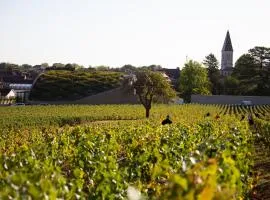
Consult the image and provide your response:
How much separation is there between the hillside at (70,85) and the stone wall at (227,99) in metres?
12.7

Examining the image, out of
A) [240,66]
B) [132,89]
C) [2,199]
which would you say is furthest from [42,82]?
[2,199]

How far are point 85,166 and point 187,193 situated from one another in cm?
769

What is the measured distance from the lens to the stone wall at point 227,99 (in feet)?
246

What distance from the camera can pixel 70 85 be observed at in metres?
80.2

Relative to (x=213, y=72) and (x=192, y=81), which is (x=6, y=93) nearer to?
(x=192, y=81)

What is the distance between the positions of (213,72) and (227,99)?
30940mm

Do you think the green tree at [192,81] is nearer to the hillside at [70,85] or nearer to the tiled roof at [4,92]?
the hillside at [70,85]

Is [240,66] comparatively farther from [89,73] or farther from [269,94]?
[89,73]

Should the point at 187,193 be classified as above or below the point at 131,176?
above

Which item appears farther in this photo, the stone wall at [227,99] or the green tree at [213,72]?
the green tree at [213,72]

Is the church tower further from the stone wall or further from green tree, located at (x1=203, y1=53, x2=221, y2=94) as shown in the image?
the stone wall

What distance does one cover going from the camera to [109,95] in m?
75.2

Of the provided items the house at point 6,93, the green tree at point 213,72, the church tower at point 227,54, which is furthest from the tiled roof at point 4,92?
the church tower at point 227,54

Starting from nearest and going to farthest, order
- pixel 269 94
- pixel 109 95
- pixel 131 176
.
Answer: pixel 131 176, pixel 109 95, pixel 269 94
